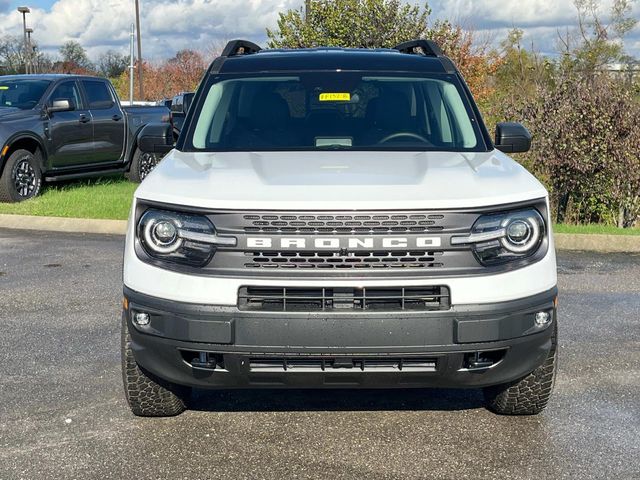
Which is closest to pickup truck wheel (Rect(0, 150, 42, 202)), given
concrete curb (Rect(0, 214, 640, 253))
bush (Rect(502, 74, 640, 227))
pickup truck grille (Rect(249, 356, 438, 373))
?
concrete curb (Rect(0, 214, 640, 253))

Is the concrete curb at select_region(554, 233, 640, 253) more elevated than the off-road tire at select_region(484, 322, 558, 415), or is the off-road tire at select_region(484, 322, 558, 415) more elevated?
the off-road tire at select_region(484, 322, 558, 415)

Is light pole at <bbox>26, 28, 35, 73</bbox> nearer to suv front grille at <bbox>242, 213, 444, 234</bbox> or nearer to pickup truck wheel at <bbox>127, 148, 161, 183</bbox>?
pickup truck wheel at <bbox>127, 148, 161, 183</bbox>

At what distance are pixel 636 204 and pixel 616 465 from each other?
9.06 meters

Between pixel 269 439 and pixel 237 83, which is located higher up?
pixel 237 83

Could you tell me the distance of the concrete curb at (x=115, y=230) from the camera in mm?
10891

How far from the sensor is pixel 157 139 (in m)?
5.69

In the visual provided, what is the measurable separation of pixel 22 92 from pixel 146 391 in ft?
37.3

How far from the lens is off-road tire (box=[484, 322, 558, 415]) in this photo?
4.55m

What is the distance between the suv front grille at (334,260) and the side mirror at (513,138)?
1.81 m

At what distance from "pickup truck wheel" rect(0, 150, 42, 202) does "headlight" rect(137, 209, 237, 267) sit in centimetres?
1053

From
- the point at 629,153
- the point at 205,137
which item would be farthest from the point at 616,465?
the point at 629,153

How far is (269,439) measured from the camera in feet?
14.8

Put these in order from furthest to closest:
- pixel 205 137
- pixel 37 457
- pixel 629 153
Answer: pixel 629 153, pixel 205 137, pixel 37 457

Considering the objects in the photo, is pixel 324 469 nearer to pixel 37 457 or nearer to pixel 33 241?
pixel 37 457
